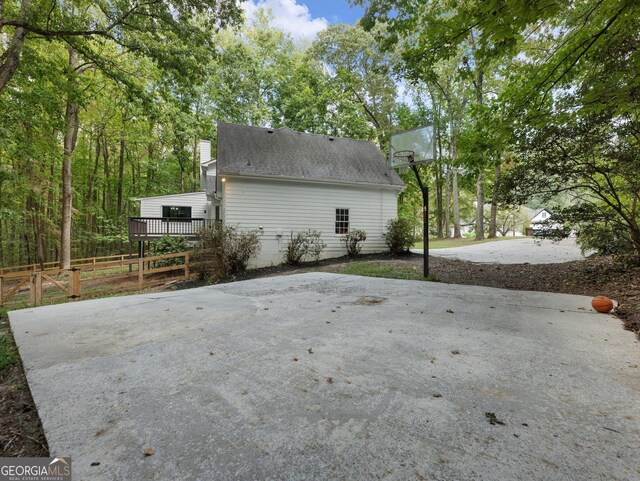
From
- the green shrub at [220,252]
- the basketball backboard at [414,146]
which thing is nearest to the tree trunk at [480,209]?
the basketball backboard at [414,146]

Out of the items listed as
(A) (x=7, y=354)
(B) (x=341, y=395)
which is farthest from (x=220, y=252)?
(B) (x=341, y=395)

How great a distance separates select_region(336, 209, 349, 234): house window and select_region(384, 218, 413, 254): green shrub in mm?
1970

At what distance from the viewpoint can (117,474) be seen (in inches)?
56.1

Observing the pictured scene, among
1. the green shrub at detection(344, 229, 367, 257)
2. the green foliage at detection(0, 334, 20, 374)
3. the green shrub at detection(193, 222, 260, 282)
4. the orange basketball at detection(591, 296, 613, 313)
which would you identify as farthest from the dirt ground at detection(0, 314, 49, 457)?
the green shrub at detection(344, 229, 367, 257)

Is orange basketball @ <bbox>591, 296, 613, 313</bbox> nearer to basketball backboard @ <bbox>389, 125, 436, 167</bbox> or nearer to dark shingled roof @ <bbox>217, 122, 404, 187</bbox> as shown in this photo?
basketball backboard @ <bbox>389, 125, 436, 167</bbox>

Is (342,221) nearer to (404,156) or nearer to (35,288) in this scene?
(404,156)

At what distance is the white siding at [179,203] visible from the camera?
58.4ft

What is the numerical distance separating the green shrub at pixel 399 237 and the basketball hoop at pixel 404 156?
14.2 feet

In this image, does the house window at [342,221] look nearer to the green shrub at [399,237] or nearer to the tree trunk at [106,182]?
the green shrub at [399,237]

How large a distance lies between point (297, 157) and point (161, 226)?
8.10 m

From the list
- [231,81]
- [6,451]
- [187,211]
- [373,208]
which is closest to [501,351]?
[6,451]

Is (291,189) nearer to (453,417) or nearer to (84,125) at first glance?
(453,417)

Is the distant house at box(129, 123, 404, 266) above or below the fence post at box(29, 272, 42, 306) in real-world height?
above

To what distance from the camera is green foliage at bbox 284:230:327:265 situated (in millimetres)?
11898
